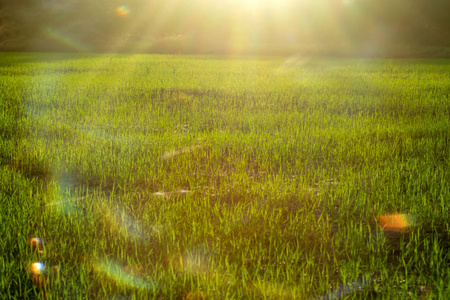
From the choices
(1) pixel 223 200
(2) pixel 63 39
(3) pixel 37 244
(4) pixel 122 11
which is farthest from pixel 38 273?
(4) pixel 122 11

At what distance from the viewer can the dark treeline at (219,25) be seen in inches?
881

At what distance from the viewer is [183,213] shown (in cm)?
272

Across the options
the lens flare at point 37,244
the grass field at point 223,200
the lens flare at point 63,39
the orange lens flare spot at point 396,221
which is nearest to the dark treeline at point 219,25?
the lens flare at point 63,39

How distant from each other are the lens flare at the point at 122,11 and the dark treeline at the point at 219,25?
0.07m

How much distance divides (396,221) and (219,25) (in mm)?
24186

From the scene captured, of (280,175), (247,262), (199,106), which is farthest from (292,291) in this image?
(199,106)

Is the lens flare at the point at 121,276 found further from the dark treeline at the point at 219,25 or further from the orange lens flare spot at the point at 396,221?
the dark treeline at the point at 219,25

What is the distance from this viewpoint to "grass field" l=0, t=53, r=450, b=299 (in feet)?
6.42

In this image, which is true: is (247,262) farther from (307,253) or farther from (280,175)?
(280,175)

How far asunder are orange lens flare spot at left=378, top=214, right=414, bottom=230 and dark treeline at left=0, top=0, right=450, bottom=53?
63.0 ft

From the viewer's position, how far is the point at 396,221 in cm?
264

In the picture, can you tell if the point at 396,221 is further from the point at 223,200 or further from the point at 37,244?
the point at 37,244

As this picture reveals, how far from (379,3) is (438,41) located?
389cm

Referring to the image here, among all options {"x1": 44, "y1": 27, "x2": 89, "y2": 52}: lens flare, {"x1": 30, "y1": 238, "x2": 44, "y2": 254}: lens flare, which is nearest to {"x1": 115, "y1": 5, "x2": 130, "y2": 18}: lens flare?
{"x1": 44, "y1": 27, "x2": 89, "y2": 52}: lens flare
